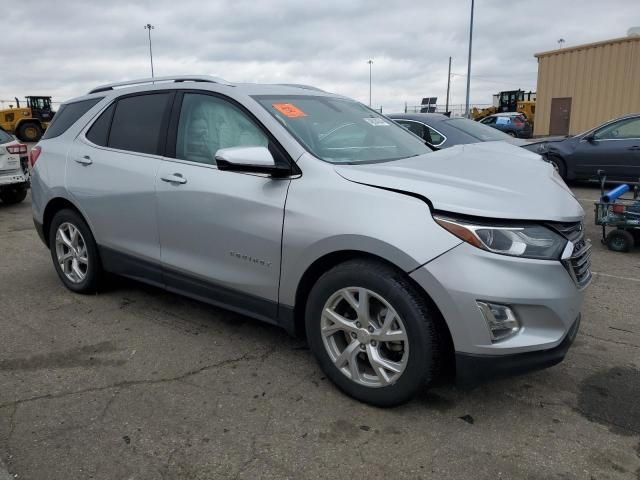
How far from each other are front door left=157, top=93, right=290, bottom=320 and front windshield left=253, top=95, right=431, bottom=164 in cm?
24

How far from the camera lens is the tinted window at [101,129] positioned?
4262 millimetres

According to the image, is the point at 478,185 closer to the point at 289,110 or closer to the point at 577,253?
the point at 577,253

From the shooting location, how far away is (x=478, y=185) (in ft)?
8.86

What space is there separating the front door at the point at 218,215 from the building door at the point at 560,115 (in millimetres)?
24510

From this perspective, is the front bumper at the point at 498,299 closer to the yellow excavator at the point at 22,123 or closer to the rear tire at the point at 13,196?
the rear tire at the point at 13,196

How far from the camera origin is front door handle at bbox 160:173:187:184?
3.49 m

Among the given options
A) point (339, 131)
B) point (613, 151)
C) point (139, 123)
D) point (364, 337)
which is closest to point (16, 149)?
point (139, 123)

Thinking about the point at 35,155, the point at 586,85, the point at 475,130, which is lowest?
the point at 35,155

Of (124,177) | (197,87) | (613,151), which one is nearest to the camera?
(197,87)

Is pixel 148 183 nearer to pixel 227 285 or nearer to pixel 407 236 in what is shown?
pixel 227 285

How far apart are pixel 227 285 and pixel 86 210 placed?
1.63 metres

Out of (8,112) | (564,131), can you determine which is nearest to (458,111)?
(564,131)

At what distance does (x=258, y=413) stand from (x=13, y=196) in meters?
9.05

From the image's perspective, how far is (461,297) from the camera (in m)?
2.45
